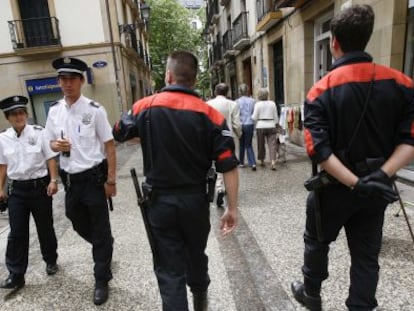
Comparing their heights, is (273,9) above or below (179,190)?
above

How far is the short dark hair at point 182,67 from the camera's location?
76.4 inches

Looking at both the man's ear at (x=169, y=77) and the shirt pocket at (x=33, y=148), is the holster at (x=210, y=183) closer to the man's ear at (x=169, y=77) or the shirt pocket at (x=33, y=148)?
the man's ear at (x=169, y=77)

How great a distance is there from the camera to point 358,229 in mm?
2002

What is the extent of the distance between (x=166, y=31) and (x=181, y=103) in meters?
31.5

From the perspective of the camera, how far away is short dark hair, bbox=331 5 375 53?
1717 mm

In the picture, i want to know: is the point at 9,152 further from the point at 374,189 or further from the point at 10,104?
the point at 374,189

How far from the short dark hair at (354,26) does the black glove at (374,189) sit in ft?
2.39

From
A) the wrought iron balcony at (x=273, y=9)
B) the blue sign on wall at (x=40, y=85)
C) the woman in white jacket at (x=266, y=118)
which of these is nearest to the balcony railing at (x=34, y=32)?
the blue sign on wall at (x=40, y=85)

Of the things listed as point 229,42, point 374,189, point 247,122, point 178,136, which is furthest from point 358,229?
point 229,42

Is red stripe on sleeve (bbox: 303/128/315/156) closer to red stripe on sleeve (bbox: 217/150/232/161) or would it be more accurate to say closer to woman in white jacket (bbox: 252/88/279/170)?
red stripe on sleeve (bbox: 217/150/232/161)

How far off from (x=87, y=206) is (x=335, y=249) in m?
2.38

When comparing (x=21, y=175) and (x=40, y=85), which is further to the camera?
(x=40, y=85)

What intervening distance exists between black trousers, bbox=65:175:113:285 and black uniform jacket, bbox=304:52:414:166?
69.8 inches

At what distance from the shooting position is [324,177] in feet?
6.26
